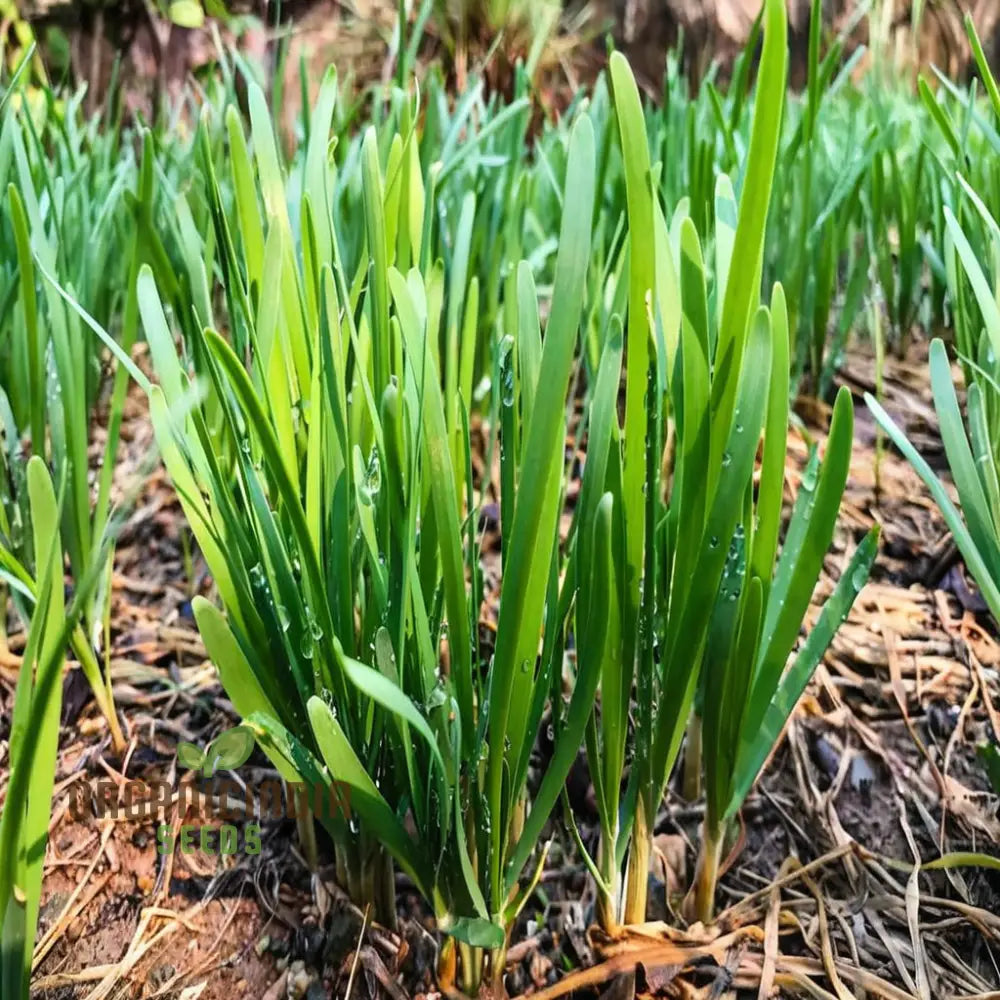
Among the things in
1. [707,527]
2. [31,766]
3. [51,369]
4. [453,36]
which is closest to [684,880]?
[707,527]

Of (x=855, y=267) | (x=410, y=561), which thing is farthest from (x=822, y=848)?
(x=855, y=267)

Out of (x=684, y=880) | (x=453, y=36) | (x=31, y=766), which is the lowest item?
(x=684, y=880)

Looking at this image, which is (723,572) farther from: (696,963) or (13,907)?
(13,907)

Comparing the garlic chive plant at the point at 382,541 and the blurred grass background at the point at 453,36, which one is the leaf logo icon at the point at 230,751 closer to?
the garlic chive plant at the point at 382,541

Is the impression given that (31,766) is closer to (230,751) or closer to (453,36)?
(230,751)

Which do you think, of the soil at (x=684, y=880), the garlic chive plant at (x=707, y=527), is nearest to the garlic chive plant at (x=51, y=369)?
the soil at (x=684, y=880)

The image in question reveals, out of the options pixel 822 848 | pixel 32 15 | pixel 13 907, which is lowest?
pixel 822 848

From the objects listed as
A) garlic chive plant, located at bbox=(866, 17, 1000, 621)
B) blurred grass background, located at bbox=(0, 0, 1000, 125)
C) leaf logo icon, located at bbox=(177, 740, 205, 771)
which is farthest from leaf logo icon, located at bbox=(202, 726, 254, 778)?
blurred grass background, located at bbox=(0, 0, 1000, 125)

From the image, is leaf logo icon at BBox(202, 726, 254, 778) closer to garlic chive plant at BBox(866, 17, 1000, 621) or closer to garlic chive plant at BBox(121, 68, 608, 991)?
garlic chive plant at BBox(121, 68, 608, 991)
